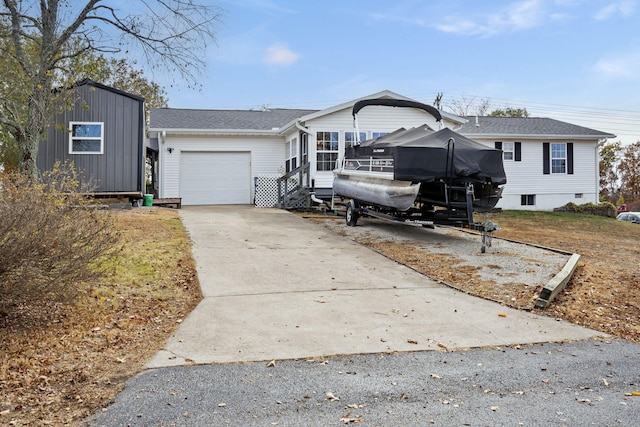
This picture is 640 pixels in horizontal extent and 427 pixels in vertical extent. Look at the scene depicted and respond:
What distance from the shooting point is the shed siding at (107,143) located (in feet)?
53.6

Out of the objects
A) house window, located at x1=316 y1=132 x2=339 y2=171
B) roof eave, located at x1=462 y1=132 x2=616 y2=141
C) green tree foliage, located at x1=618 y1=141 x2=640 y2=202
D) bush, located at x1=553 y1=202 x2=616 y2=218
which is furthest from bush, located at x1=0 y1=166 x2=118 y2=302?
green tree foliage, located at x1=618 y1=141 x2=640 y2=202

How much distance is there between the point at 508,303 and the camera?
6473 mm

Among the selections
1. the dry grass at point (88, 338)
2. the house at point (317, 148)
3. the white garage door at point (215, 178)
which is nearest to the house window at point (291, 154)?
the house at point (317, 148)

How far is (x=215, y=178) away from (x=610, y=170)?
1524 inches

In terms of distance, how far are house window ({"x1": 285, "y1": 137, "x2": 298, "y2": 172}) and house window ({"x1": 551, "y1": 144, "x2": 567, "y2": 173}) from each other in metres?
11.8

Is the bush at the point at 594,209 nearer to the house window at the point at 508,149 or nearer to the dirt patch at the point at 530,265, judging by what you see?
the house window at the point at 508,149

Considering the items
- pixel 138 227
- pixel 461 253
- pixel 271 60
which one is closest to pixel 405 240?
pixel 461 253

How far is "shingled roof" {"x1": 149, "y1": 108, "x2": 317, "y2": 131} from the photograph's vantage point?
65.3ft

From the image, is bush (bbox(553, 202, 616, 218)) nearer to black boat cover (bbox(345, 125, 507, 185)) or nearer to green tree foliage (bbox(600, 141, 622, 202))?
black boat cover (bbox(345, 125, 507, 185))

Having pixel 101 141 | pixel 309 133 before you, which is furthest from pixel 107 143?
pixel 309 133

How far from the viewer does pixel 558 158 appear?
22891mm

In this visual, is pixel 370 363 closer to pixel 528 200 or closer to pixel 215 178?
pixel 215 178

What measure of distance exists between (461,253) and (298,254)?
10.1 ft

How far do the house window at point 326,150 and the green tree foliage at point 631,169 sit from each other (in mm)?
35483
